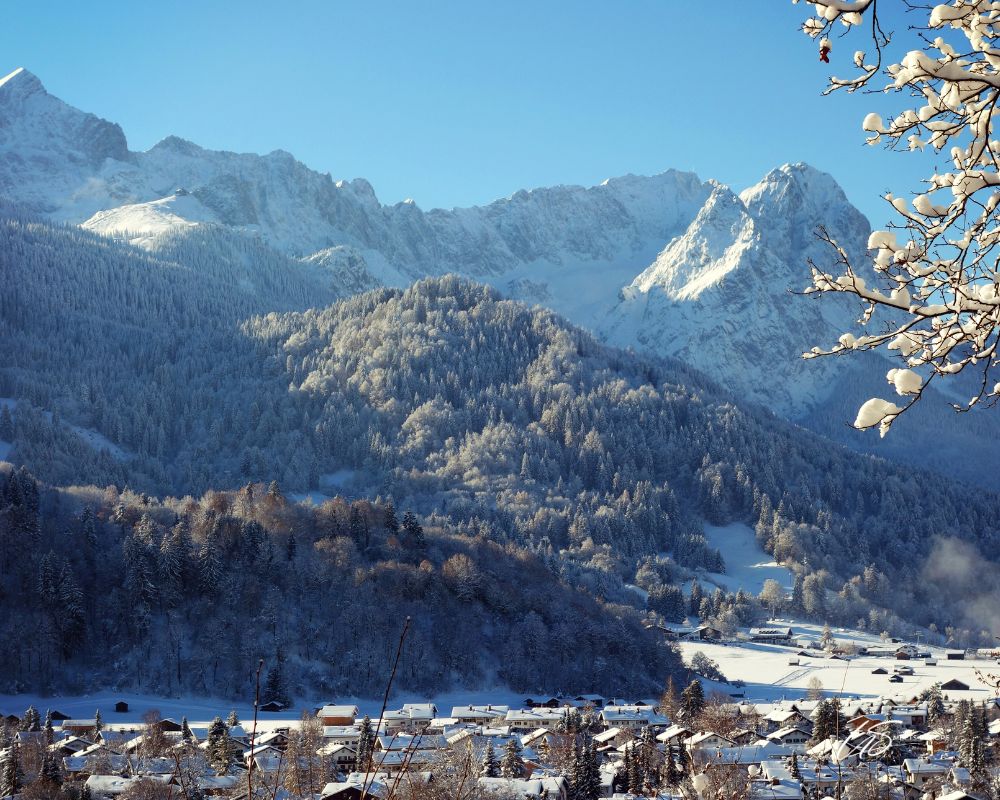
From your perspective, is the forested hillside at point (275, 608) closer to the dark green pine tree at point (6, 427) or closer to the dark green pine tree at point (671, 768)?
the dark green pine tree at point (671, 768)

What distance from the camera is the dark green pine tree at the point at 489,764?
53688mm

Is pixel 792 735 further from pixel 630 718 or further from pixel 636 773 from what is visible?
pixel 636 773

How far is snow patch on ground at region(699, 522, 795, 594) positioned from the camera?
161750mm

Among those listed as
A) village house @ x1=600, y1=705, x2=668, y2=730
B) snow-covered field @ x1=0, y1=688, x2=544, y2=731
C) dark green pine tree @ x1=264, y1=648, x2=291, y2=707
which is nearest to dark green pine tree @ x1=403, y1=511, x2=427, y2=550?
snow-covered field @ x1=0, y1=688, x2=544, y2=731

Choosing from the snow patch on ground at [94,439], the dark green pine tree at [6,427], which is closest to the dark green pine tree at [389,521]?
the snow patch on ground at [94,439]

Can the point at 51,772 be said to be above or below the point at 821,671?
above

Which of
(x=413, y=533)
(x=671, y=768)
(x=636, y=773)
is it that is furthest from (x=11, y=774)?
(x=413, y=533)

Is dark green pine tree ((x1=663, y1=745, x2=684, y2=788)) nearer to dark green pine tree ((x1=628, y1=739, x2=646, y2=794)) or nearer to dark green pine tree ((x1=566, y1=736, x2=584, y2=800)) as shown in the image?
dark green pine tree ((x1=628, y1=739, x2=646, y2=794))

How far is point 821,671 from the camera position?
11119cm

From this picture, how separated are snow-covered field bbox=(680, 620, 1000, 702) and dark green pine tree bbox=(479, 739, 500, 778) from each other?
39.5 meters

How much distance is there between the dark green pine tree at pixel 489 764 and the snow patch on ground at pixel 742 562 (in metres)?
105

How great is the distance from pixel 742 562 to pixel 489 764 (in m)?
127

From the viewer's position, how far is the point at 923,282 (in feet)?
17.6

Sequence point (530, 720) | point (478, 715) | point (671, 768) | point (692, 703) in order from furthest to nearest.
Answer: point (692, 703) → point (478, 715) → point (530, 720) → point (671, 768)
